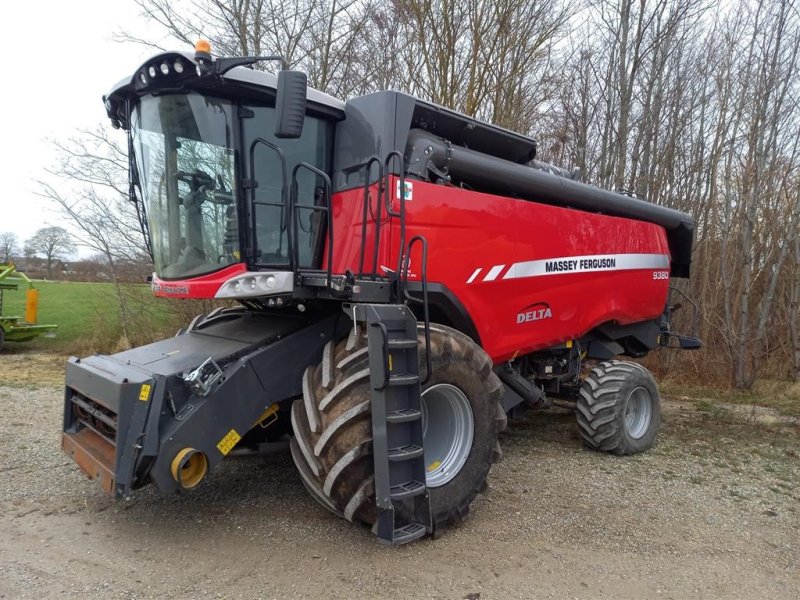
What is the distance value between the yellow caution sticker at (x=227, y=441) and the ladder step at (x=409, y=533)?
1.05 metres

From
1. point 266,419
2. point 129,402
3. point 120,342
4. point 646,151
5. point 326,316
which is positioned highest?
point 646,151

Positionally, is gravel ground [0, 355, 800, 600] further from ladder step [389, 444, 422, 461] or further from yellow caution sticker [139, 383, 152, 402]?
yellow caution sticker [139, 383, 152, 402]

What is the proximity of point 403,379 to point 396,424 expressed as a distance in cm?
25

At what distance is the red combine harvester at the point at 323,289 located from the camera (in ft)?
10.2

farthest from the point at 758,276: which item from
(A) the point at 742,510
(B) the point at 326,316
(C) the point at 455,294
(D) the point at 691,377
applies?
(B) the point at 326,316

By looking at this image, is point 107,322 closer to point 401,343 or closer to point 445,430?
point 445,430

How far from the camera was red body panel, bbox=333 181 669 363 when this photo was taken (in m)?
3.86

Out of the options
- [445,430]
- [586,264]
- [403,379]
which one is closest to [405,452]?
[403,379]

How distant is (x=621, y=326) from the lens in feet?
20.2

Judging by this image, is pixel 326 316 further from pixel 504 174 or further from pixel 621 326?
pixel 621 326

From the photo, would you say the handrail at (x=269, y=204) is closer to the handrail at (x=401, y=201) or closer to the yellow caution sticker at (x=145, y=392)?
the handrail at (x=401, y=201)

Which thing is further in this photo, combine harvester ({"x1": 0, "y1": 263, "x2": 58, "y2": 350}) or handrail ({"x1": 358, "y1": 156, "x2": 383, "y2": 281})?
combine harvester ({"x1": 0, "y1": 263, "x2": 58, "y2": 350})

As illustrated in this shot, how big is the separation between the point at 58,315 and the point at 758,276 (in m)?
18.0

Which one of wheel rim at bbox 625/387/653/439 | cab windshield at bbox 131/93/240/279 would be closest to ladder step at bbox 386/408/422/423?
cab windshield at bbox 131/93/240/279
